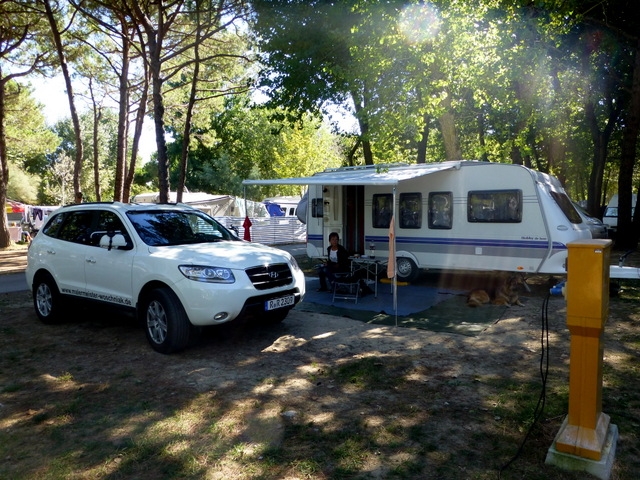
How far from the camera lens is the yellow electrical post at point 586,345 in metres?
3.15

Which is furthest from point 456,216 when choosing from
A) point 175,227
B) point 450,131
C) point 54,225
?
point 54,225

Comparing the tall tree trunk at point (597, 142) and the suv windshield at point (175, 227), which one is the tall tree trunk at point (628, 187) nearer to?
the tall tree trunk at point (597, 142)

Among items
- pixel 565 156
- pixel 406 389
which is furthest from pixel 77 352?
pixel 565 156

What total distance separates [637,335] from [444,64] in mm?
8452

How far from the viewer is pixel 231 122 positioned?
145 feet

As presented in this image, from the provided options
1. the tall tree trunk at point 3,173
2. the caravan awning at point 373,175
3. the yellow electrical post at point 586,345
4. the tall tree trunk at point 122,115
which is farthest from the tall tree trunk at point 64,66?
the yellow electrical post at point 586,345

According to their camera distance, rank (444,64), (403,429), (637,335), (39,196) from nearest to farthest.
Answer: (403,429)
(637,335)
(444,64)
(39,196)

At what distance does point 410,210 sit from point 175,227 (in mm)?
6153

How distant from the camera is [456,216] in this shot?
1054 centimetres

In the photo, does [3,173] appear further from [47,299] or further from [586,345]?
[586,345]

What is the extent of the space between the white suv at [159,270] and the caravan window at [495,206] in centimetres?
508

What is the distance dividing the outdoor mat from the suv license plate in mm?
1733

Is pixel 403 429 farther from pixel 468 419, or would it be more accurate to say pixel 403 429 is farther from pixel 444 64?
pixel 444 64

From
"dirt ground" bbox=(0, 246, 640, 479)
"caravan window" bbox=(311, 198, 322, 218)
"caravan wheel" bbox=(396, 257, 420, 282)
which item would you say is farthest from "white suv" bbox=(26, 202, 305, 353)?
"caravan window" bbox=(311, 198, 322, 218)
